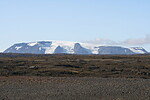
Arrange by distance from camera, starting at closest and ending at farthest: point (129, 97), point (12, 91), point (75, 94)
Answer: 1. point (129, 97)
2. point (75, 94)
3. point (12, 91)

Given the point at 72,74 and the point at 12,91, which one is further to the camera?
the point at 72,74

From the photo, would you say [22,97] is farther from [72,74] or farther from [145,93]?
[72,74]

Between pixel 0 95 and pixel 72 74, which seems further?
pixel 72 74

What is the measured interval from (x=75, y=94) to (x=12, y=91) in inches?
241

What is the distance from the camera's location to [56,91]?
3412 cm

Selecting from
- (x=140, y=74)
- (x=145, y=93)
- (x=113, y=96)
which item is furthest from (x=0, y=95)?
(x=140, y=74)

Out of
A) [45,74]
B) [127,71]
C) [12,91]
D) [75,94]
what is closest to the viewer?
[75,94]

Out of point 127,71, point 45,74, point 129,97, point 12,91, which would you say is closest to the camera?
point 129,97

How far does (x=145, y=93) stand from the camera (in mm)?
32656

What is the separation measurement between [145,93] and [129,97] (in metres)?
3.24

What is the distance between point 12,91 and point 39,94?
3388 millimetres

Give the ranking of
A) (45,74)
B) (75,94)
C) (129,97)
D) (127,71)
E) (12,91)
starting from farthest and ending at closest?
(127,71), (45,74), (12,91), (75,94), (129,97)

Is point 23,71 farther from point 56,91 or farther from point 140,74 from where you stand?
point 56,91

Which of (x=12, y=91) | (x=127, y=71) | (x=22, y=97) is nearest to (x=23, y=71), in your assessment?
(x=127, y=71)
